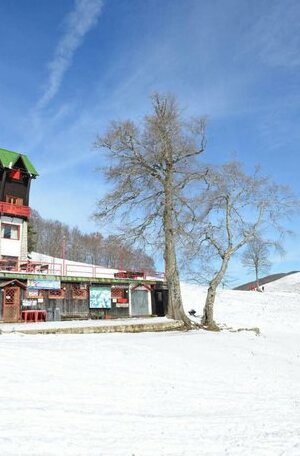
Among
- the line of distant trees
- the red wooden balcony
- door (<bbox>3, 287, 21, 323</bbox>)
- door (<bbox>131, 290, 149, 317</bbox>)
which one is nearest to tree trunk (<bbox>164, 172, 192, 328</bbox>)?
door (<bbox>131, 290, 149, 317</bbox>)

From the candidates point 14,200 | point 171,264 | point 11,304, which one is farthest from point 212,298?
point 14,200

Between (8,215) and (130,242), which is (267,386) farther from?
(8,215)

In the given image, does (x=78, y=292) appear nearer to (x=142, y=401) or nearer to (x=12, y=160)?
(x=12, y=160)

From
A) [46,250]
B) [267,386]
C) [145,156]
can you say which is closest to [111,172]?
[145,156]

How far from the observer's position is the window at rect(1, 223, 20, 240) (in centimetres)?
3975

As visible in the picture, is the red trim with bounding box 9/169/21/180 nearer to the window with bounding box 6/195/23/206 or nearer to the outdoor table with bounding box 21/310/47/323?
the window with bounding box 6/195/23/206

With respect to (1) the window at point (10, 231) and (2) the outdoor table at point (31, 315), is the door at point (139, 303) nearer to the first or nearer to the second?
(2) the outdoor table at point (31, 315)

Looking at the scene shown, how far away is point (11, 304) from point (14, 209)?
45.6 ft

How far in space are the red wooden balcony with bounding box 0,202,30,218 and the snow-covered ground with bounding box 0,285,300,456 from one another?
2514 cm

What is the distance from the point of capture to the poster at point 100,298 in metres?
32.4

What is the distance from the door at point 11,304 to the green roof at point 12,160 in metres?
15.5

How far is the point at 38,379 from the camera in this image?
9609mm

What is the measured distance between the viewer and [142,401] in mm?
9109

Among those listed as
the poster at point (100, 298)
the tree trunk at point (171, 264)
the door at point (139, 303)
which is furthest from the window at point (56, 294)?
the tree trunk at point (171, 264)
